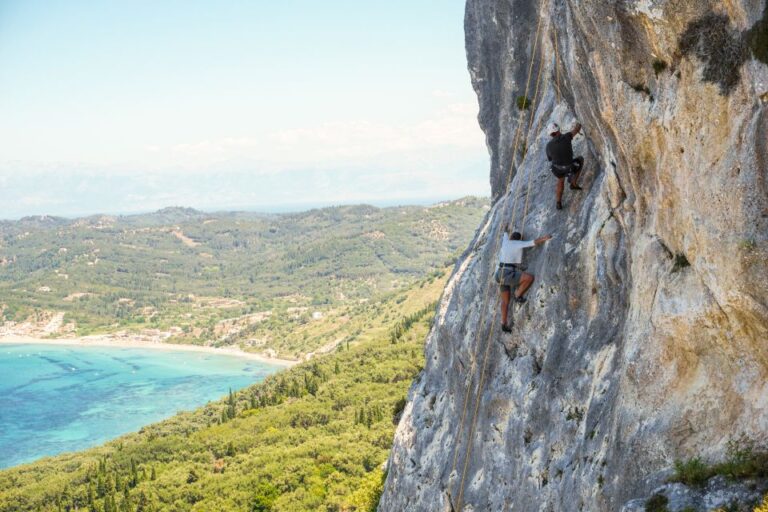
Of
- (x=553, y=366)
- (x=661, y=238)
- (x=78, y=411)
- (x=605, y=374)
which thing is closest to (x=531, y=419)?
(x=553, y=366)

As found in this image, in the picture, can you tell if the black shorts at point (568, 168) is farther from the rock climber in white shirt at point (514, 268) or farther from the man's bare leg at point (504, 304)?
the man's bare leg at point (504, 304)

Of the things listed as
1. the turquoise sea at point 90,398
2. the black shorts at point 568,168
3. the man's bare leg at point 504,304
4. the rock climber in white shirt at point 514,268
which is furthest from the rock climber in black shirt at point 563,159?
the turquoise sea at point 90,398

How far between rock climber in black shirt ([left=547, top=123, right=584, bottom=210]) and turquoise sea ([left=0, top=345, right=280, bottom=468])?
141 meters

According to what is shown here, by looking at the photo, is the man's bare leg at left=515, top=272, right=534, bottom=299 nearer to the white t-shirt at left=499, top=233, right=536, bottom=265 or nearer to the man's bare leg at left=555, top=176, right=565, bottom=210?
the white t-shirt at left=499, top=233, right=536, bottom=265

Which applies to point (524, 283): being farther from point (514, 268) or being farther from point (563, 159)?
point (563, 159)

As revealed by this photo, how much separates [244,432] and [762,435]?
291 feet

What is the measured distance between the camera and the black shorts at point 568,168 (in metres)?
15.5

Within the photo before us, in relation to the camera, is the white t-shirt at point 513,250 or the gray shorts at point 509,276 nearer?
the white t-shirt at point 513,250

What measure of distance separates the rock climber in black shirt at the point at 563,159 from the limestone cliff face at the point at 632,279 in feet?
1.30

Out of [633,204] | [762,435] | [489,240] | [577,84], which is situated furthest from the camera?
[489,240]

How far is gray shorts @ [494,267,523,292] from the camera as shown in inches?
667

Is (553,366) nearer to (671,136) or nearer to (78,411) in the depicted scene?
(671,136)

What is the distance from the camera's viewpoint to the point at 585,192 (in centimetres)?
1547

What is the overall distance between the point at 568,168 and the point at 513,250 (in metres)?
2.64
